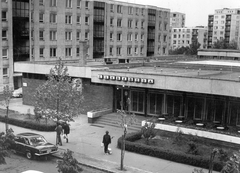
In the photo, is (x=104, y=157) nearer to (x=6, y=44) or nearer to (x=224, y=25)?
(x=6, y=44)

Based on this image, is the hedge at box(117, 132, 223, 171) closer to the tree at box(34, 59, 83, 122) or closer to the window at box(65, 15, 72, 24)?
the tree at box(34, 59, 83, 122)

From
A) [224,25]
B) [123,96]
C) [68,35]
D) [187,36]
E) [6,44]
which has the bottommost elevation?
[123,96]

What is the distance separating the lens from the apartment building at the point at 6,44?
5172 cm

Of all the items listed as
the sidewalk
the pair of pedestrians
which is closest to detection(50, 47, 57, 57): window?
the sidewalk

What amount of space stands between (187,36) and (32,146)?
133057mm

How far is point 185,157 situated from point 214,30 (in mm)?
124477

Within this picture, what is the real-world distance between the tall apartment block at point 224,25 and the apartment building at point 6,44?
95433 millimetres

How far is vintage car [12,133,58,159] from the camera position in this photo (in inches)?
836

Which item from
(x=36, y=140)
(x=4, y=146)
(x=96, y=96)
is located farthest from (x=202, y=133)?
(x=4, y=146)

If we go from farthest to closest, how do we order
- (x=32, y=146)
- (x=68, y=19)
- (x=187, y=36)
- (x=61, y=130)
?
1. (x=187, y=36)
2. (x=68, y=19)
3. (x=61, y=130)
4. (x=32, y=146)

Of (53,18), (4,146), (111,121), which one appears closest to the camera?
→ (4,146)

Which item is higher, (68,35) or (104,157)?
(68,35)

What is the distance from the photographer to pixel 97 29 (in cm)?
6644

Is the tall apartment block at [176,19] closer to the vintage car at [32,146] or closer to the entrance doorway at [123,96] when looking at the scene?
the entrance doorway at [123,96]
